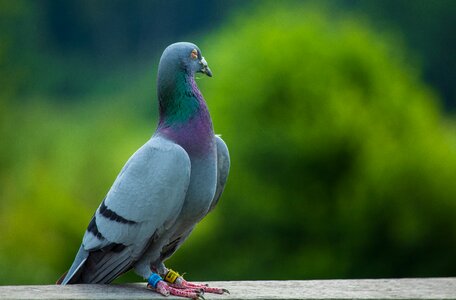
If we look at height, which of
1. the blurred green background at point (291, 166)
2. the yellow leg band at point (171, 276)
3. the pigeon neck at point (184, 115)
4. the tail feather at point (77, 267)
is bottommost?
the blurred green background at point (291, 166)

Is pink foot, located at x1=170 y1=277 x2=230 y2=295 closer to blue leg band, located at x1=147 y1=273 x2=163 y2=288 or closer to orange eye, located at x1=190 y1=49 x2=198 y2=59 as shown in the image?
blue leg band, located at x1=147 y1=273 x2=163 y2=288

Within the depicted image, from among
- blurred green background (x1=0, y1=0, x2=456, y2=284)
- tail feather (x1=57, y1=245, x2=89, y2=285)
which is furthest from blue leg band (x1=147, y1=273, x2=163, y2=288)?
blurred green background (x1=0, y1=0, x2=456, y2=284)

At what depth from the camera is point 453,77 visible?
22.7 meters

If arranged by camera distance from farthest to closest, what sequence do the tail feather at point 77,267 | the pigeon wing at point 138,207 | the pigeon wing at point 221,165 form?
the pigeon wing at point 221,165, the tail feather at point 77,267, the pigeon wing at point 138,207

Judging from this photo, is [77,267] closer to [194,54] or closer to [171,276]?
[171,276]

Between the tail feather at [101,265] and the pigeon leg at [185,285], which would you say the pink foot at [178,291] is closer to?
the pigeon leg at [185,285]

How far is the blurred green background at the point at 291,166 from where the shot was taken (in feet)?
43.9

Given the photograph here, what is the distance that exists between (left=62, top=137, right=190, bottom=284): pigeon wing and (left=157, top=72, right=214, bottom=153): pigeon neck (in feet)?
0.27

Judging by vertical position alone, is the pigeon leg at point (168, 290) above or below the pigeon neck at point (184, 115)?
below

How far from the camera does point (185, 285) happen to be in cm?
407

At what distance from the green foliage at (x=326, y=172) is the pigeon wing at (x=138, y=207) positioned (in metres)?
9.21

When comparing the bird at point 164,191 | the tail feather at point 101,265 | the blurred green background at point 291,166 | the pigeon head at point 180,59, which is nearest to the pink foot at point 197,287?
the bird at point 164,191

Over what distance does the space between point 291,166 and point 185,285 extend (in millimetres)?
10316

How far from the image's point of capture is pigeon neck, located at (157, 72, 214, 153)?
400 centimetres
